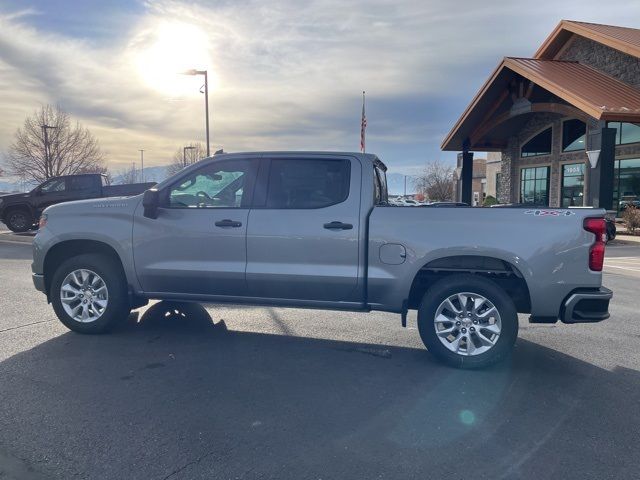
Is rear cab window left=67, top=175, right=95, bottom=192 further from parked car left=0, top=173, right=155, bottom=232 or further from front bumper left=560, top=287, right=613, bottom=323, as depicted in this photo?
front bumper left=560, top=287, right=613, bottom=323

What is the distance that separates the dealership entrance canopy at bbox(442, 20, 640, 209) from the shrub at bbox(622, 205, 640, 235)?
1218 millimetres

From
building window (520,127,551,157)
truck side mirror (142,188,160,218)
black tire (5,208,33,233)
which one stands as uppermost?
building window (520,127,551,157)

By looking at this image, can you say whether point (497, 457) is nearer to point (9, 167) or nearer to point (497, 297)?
point (497, 297)

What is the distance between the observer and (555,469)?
117 inches

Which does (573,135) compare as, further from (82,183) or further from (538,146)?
(82,183)

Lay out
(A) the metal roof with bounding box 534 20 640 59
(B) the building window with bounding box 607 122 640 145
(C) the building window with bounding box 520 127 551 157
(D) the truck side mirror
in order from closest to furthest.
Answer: (D) the truck side mirror < (A) the metal roof with bounding box 534 20 640 59 < (B) the building window with bounding box 607 122 640 145 < (C) the building window with bounding box 520 127 551 157

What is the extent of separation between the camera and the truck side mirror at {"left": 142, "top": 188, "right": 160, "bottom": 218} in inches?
201

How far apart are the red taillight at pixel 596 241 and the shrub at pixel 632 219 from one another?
1719 centimetres

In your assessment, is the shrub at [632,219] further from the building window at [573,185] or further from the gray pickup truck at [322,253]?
the gray pickup truck at [322,253]

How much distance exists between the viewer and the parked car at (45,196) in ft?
57.9

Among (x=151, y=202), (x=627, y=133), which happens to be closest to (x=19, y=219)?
(x=151, y=202)

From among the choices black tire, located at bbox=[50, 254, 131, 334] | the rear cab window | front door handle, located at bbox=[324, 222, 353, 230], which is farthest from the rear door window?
the rear cab window

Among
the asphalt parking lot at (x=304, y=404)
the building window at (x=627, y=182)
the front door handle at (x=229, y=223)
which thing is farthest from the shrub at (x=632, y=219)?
the front door handle at (x=229, y=223)

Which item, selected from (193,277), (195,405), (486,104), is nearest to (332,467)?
(195,405)
